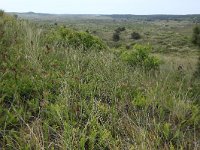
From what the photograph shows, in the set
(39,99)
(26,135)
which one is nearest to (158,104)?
(39,99)

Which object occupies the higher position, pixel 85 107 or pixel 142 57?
pixel 85 107

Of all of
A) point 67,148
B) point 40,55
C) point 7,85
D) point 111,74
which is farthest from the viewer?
point 40,55

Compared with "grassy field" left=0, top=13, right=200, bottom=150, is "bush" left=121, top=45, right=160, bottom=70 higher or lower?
lower

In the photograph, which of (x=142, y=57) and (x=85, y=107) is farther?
(x=142, y=57)

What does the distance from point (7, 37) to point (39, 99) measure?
3099 mm

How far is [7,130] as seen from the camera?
3.30 m

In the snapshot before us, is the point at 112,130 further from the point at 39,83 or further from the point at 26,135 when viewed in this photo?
the point at 39,83

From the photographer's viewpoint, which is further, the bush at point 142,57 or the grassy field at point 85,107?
the bush at point 142,57

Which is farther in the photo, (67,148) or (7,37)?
(7,37)

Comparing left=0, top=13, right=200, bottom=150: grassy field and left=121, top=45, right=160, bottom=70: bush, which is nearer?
left=0, top=13, right=200, bottom=150: grassy field

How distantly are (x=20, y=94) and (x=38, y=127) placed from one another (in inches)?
43.0

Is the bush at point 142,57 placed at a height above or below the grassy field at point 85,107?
below

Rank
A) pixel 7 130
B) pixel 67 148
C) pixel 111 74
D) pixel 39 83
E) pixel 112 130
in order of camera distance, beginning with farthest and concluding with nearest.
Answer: pixel 111 74 → pixel 39 83 → pixel 112 130 → pixel 7 130 → pixel 67 148

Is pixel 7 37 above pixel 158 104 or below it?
above
